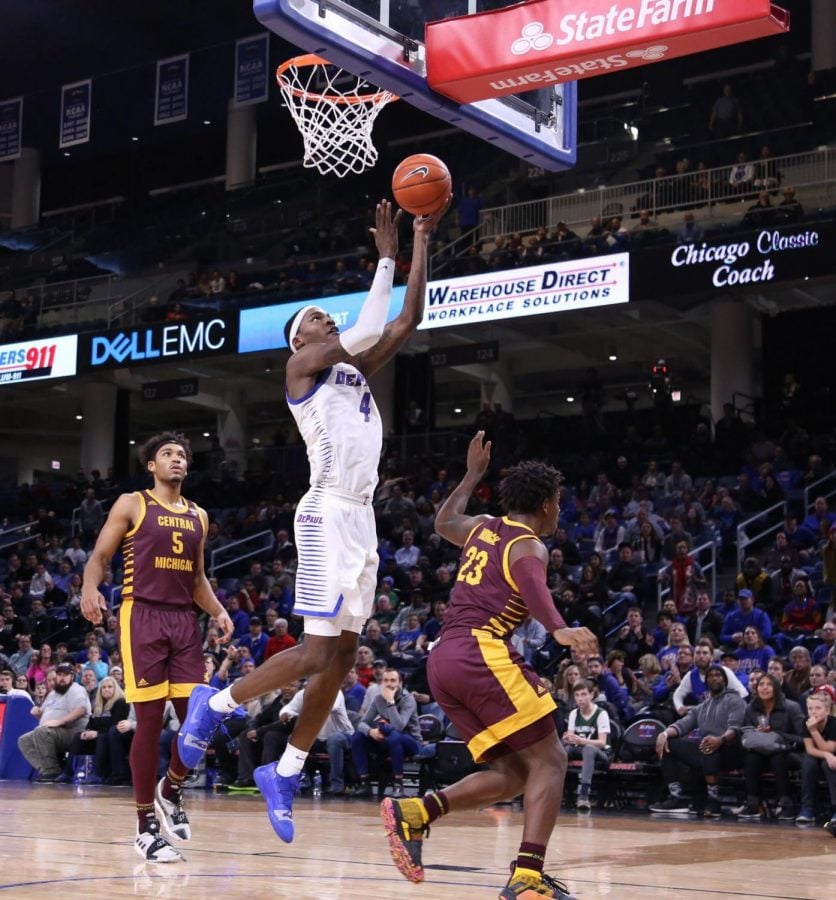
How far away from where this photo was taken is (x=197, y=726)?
19.5 ft

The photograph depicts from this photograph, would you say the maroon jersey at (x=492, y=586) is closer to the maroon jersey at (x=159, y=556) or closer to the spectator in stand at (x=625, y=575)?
the maroon jersey at (x=159, y=556)

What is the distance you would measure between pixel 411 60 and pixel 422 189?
2.70 metres

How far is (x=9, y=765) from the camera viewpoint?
1545 centimetres

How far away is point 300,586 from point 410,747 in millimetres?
7469

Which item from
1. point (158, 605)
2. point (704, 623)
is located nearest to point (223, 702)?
point (158, 605)

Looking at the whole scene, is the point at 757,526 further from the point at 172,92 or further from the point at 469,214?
the point at 172,92

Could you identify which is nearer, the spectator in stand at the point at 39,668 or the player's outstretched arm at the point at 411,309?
the player's outstretched arm at the point at 411,309

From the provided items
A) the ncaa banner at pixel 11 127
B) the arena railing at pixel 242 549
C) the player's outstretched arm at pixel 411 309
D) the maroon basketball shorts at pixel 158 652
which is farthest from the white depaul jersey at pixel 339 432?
the ncaa banner at pixel 11 127

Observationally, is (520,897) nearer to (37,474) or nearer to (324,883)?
(324,883)

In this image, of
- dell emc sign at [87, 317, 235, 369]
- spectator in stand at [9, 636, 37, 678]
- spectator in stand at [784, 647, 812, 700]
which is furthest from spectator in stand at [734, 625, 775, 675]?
dell emc sign at [87, 317, 235, 369]

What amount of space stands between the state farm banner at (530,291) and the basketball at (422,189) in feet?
47.6

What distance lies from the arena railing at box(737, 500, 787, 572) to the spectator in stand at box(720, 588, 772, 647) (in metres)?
2.22

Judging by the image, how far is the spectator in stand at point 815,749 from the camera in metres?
10.4

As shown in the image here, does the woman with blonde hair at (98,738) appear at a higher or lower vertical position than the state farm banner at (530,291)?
lower
